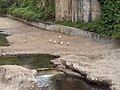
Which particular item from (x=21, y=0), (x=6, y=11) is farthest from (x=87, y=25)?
(x=6, y=11)

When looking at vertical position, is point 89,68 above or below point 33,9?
below

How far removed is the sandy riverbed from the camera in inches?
642

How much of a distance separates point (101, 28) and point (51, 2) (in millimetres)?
10815

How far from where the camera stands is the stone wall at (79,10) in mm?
27984

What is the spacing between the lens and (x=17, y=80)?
13.3 m

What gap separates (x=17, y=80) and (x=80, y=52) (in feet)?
28.6

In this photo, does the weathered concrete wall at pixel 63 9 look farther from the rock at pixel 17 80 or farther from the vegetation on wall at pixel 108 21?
the rock at pixel 17 80

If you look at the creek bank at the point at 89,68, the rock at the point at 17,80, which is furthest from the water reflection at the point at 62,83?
the rock at the point at 17,80

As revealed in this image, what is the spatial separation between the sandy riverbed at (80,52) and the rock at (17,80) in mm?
3334

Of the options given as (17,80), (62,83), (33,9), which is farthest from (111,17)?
(33,9)

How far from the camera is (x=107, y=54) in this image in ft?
67.2

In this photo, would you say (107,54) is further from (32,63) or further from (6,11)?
(6,11)

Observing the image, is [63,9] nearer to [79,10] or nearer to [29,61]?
[79,10]

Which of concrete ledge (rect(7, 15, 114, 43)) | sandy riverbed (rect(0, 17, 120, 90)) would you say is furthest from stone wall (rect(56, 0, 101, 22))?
sandy riverbed (rect(0, 17, 120, 90))
